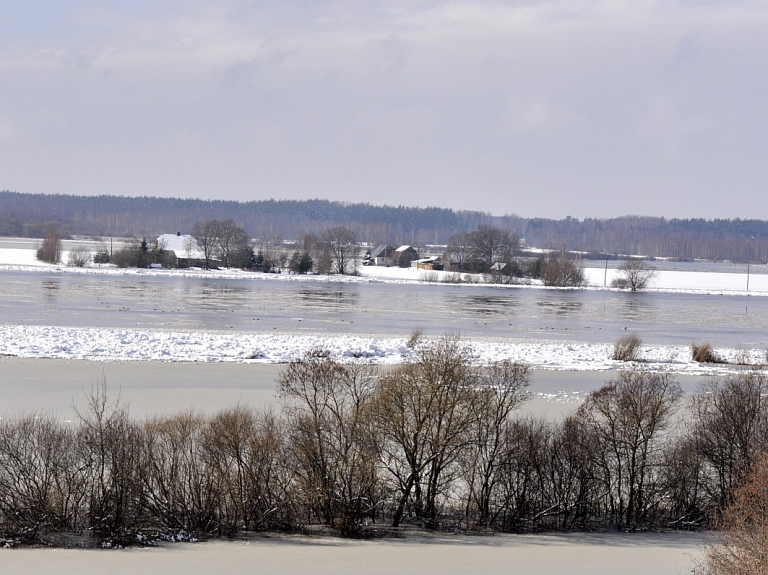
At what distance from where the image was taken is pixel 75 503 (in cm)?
1257

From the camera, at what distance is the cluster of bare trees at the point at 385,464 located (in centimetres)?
1268

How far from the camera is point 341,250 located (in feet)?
292

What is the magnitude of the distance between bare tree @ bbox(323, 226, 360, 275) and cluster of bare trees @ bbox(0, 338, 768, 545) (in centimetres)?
7117

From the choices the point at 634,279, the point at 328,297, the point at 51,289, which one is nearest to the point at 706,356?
the point at 328,297

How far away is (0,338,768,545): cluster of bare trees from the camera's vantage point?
12680 mm

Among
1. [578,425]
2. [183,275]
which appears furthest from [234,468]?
[183,275]

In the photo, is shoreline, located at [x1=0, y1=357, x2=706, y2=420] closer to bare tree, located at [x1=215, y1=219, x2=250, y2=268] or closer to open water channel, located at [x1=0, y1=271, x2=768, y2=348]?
open water channel, located at [x1=0, y1=271, x2=768, y2=348]

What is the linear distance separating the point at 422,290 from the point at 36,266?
120 ft

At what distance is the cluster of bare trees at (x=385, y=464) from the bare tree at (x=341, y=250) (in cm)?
7117

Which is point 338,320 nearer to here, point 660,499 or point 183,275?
point 660,499

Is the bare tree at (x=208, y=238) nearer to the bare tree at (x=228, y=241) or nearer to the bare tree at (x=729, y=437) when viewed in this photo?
the bare tree at (x=228, y=241)

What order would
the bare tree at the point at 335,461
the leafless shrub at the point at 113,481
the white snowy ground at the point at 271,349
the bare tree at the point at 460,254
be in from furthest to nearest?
the bare tree at the point at 460,254 → the white snowy ground at the point at 271,349 → the bare tree at the point at 335,461 → the leafless shrub at the point at 113,481

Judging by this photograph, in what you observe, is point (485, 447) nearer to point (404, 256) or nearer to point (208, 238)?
point (208, 238)

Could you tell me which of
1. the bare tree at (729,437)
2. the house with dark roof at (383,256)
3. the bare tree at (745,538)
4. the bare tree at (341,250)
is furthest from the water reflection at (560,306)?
the house with dark roof at (383,256)
